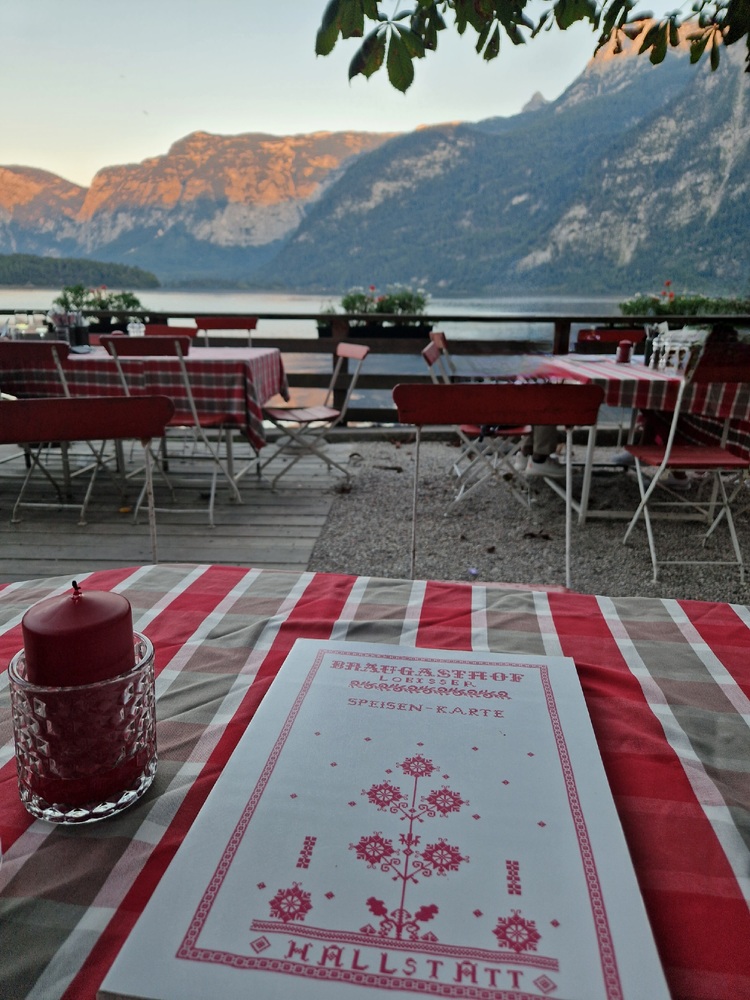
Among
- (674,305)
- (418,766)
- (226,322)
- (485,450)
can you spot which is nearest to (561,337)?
(674,305)

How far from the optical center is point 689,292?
698 centimetres

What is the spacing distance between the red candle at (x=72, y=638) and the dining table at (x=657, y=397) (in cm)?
279

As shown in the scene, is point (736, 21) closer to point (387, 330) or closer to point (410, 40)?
point (410, 40)

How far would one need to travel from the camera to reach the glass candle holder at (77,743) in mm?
438

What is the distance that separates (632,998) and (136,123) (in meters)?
26.7

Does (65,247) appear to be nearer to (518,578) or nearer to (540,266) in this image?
(540,266)

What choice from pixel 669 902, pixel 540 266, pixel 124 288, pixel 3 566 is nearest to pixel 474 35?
pixel 669 902

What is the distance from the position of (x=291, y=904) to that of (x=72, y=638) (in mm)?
215

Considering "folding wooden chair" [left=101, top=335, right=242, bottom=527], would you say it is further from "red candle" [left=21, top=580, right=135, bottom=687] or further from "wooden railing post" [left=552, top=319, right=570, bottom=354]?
"wooden railing post" [left=552, top=319, right=570, bottom=354]

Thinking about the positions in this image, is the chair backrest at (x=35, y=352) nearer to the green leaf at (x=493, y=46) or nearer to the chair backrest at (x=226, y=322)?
the chair backrest at (x=226, y=322)

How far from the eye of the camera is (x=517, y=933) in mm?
354

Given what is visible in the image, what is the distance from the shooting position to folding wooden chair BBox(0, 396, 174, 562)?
1316mm

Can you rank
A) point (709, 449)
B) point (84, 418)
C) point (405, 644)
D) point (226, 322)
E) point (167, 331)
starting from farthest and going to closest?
1. point (226, 322)
2. point (167, 331)
3. point (709, 449)
4. point (84, 418)
5. point (405, 644)

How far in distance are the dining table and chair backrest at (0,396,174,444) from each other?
218 centimetres
